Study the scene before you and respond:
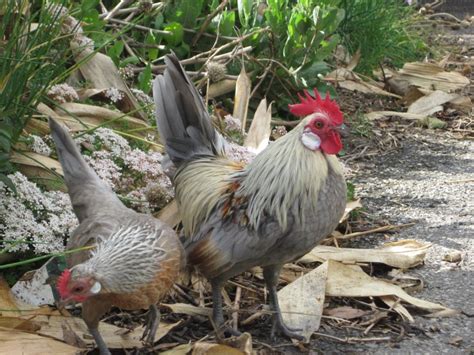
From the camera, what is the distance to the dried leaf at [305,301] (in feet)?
11.7

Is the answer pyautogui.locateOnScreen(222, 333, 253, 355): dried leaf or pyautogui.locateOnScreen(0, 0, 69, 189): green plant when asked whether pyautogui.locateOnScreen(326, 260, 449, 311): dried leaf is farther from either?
pyautogui.locateOnScreen(0, 0, 69, 189): green plant

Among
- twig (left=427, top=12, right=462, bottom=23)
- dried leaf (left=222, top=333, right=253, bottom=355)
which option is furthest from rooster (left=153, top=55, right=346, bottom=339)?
twig (left=427, top=12, right=462, bottom=23)

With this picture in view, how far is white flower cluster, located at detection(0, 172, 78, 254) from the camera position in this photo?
11.5 feet

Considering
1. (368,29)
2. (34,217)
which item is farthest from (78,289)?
(368,29)

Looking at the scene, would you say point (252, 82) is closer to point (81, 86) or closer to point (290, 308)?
point (81, 86)

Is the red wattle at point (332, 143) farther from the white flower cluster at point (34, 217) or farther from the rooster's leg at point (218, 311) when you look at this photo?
the white flower cluster at point (34, 217)

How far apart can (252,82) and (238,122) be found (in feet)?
4.01

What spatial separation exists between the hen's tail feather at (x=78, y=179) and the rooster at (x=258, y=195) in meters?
0.38

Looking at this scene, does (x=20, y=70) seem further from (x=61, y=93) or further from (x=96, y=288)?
(x=96, y=288)

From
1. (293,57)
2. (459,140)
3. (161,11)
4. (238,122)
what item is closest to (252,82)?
(293,57)

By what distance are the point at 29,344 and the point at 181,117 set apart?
1.19 m

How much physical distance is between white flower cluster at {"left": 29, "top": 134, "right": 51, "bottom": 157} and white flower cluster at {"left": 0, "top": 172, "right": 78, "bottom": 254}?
0.87ft

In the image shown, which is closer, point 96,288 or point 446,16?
point 96,288

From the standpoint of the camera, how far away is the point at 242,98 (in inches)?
206
